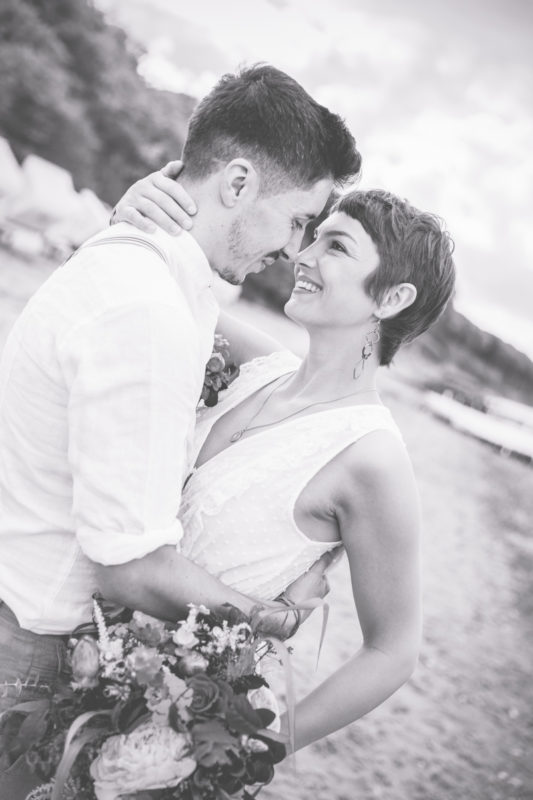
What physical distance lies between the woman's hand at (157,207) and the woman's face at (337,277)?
2.46 feet

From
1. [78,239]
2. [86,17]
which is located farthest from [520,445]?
[86,17]

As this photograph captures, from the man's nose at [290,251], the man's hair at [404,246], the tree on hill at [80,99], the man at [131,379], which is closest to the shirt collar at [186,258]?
the man at [131,379]

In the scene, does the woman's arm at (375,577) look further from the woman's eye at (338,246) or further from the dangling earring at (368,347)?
the woman's eye at (338,246)

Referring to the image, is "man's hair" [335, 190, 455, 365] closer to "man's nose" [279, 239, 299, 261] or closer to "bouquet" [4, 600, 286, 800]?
"man's nose" [279, 239, 299, 261]

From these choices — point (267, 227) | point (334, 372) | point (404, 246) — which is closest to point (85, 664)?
point (267, 227)

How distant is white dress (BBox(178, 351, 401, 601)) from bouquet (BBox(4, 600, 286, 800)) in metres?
0.53

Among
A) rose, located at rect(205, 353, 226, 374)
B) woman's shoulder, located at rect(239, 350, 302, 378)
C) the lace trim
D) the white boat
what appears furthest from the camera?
the white boat

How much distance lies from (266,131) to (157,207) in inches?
18.1

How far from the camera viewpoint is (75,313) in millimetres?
1553

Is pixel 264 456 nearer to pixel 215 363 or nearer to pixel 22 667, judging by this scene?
pixel 215 363

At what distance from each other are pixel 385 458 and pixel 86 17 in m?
40.1

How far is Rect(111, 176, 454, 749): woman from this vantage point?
2.18m

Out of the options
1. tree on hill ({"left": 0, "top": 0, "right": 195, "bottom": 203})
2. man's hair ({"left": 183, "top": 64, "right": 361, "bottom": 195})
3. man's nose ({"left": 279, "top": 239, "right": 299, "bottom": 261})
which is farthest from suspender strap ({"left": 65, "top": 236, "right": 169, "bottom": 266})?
tree on hill ({"left": 0, "top": 0, "right": 195, "bottom": 203})

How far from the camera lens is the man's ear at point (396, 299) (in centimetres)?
260
